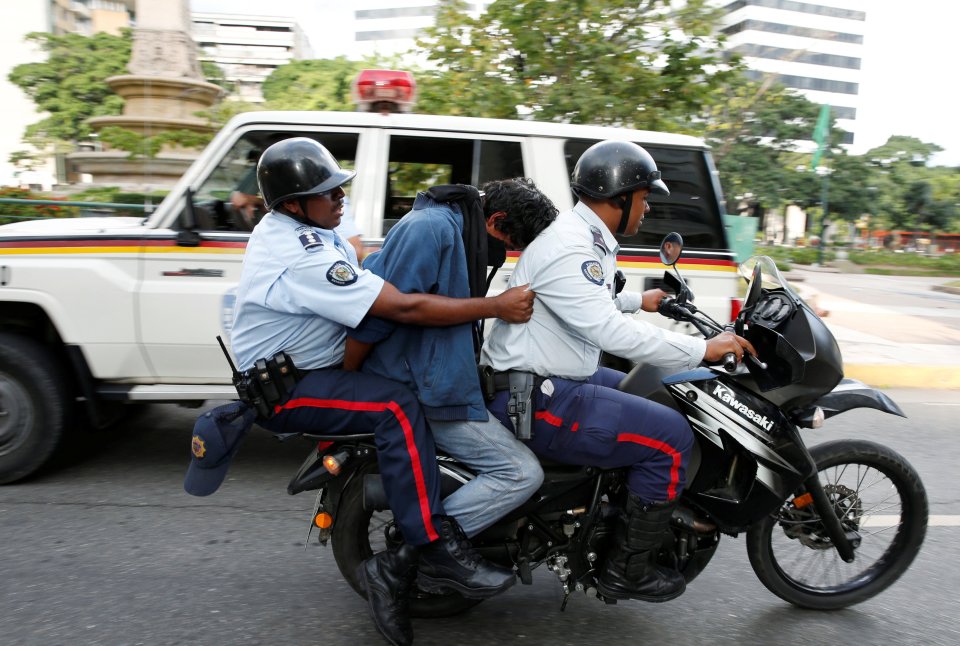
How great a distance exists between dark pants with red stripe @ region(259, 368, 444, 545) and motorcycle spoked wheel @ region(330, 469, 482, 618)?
24cm

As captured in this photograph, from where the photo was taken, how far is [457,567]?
2705 millimetres

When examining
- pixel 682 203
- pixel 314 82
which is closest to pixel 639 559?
pixel 682 203

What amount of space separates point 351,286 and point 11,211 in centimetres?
799

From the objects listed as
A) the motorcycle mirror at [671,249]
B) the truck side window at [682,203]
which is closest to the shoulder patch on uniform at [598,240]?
the motorcycle mirror at [671,249]

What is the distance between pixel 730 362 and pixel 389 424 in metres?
1.16

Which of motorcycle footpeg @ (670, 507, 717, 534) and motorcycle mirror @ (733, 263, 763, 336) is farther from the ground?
motorcycle mirror @ (733, 263, 763, 336)

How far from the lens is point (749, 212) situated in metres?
51.5

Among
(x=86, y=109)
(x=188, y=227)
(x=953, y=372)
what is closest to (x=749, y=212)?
(x=86, y=109)

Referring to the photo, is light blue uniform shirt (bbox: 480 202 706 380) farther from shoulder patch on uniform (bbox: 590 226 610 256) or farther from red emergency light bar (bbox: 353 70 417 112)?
red emergency light bar (bbox: 353 70 417 112)

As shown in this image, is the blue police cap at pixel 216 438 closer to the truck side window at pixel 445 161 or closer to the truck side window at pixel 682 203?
the truck side window at pixel 445 161

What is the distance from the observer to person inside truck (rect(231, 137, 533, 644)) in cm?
254

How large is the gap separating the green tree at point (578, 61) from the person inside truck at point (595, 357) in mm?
5445

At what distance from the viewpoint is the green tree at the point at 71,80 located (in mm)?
40750

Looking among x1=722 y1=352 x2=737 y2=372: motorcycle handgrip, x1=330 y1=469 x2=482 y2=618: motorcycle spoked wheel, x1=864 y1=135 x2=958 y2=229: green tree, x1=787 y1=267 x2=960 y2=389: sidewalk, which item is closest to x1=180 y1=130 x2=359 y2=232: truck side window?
x1=330 y1=469 x2=482 y2=618: motorcycle spoked wheel
